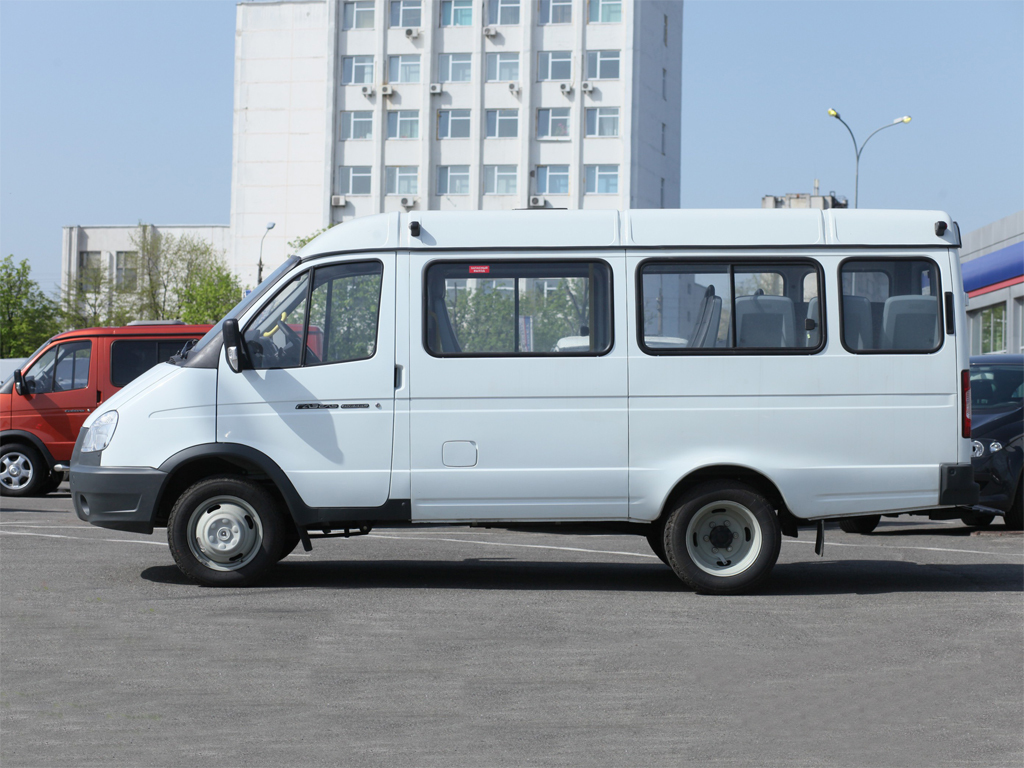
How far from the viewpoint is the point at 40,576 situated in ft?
30.7

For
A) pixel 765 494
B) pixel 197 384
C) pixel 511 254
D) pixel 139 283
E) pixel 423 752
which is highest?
pixel 139 283

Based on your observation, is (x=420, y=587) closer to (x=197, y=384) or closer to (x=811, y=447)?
(x=197, y=384)

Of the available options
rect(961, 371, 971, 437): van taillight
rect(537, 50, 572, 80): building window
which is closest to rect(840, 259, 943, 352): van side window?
rect(961, 371, 971, 437): van taillight

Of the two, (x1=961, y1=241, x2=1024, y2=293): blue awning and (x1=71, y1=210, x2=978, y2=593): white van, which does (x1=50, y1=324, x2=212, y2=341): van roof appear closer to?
(x1=71, y1=210, x2=978, y2=593): white van

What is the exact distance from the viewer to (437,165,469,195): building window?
70.6m

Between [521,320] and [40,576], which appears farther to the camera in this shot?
[40,576]

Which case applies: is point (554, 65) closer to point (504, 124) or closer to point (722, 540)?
point (504, 124)

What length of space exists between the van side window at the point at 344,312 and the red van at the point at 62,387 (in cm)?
908

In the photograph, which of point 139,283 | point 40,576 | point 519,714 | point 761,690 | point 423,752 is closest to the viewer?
point 423,752

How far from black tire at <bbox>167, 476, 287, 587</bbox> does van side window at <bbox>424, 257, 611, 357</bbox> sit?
1.62 m

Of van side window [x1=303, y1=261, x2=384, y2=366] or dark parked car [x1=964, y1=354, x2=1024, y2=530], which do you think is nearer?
van side window [x1=303, y1=261, x2=384, y2=366]

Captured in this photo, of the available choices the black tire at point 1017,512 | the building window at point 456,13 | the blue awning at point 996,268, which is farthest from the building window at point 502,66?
the black tire at point 1017,512

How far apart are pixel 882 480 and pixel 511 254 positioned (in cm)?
295

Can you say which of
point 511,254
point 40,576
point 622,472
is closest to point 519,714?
point 622,472
